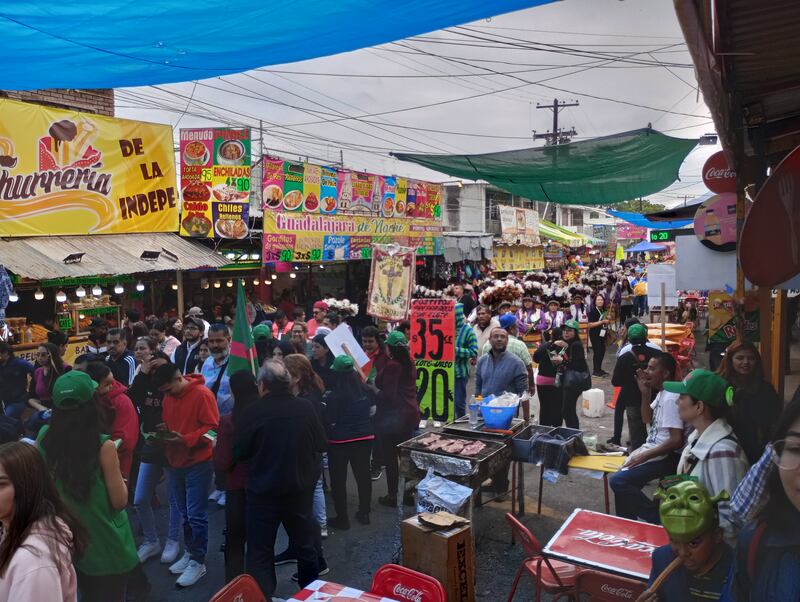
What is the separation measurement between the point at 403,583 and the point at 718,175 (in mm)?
4958

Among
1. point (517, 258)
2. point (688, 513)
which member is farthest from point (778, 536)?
point (517, 258)

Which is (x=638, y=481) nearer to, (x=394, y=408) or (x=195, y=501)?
(x=394, y=408)

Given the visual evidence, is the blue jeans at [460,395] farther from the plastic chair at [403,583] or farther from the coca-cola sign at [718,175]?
the plastic chair at [403,583]

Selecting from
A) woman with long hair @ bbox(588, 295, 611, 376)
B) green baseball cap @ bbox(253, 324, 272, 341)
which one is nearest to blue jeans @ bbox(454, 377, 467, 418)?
green baseball cap @ bbox(253, 324, 272, 341)

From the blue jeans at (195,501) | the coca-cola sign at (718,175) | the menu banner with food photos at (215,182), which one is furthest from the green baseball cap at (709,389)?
the menu banner with food photos at (215,182)

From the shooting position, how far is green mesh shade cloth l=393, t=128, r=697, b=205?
6699 millimetres

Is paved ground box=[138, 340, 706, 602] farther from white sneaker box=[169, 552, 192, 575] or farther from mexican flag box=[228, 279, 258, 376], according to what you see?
mexican flag box=[228, 279, 258, 376]

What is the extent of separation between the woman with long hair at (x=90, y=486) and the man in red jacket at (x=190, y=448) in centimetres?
146

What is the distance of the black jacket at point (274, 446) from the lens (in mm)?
4332

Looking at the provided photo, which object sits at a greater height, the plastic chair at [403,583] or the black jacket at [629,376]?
the black jacket at [629,376]

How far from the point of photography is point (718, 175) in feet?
19.7

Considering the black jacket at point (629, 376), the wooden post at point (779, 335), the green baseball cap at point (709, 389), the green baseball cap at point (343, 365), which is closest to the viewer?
the green baseball cap at point (709, 389)

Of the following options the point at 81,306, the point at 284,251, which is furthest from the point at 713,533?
the point at 284,251

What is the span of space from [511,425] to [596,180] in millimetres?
4016
